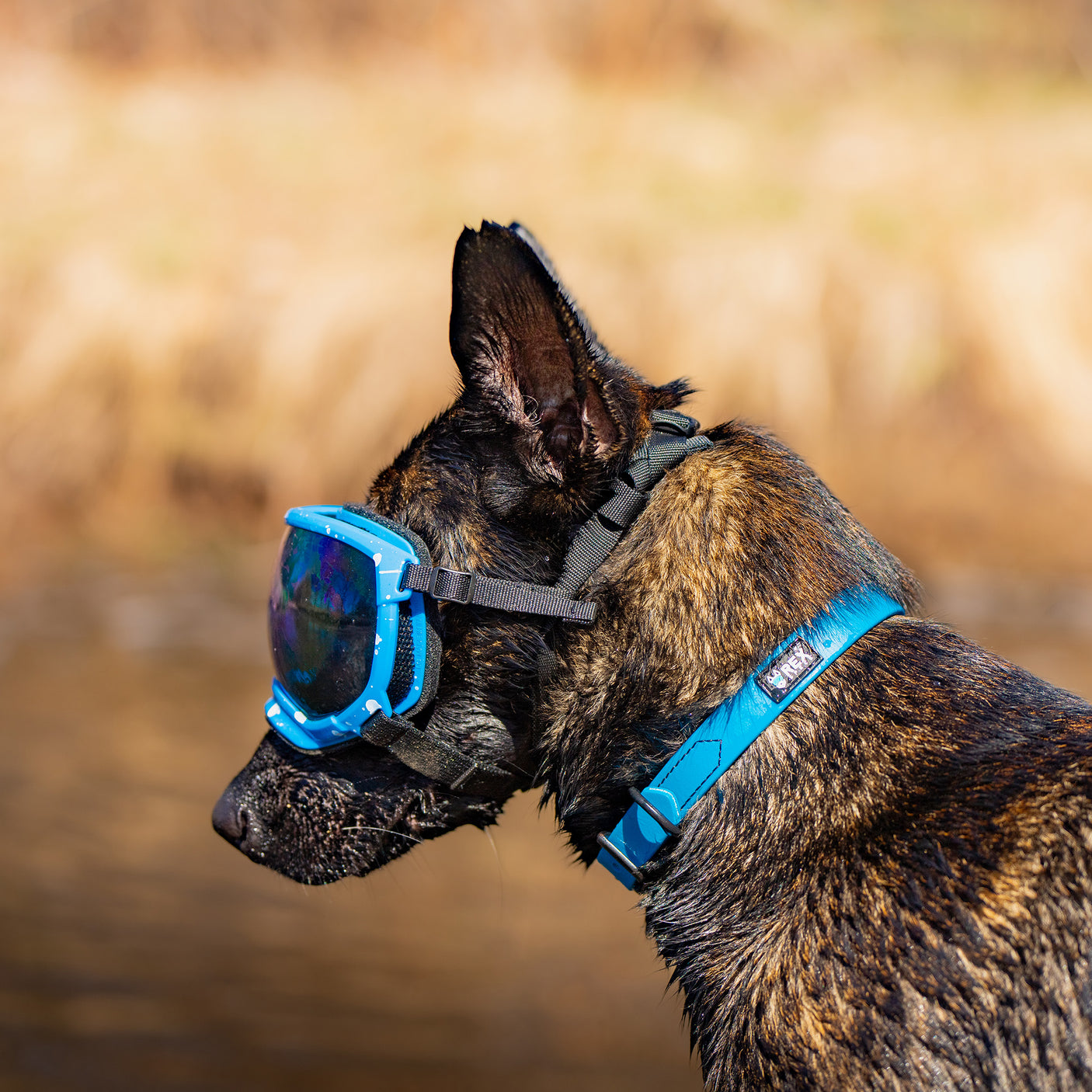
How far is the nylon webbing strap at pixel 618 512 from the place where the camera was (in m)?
2.32

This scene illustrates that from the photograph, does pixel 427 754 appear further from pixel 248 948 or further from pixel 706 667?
pixel 248 948

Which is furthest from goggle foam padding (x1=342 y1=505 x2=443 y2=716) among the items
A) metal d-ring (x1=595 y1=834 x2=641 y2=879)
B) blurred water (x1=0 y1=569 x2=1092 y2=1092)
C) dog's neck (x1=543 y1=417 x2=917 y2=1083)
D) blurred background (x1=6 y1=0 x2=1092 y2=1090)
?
blurred background (x1=6 y1=0 x2=1092 y2=1090)

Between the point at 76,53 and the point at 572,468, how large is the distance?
13773 mm

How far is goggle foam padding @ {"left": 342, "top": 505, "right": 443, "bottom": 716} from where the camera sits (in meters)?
2.42

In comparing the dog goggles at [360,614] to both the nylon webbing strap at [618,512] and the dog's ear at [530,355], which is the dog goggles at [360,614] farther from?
the dog's ear at [530,355]

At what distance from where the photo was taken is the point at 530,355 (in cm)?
231

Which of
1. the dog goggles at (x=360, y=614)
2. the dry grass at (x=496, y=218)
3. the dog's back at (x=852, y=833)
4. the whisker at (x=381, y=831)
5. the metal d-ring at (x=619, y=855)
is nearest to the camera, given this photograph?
the dog's back at (x=852, y=833)

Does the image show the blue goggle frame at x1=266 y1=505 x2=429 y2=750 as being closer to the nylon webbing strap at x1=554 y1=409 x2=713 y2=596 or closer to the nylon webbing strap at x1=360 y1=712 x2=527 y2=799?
the nylon webbing strap at x1=360 y1=712 x2=527 y2=799

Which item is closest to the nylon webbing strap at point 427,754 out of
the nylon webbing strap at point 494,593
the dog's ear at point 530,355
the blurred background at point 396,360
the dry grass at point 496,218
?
the nylon webbing strap at point 494,593

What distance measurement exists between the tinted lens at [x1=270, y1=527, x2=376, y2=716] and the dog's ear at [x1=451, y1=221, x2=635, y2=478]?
0.39 m

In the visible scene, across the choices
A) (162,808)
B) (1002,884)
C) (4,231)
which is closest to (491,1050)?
(162,808)

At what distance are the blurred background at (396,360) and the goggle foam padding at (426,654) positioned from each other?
8.72 ft

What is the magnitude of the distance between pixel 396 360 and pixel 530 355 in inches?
325

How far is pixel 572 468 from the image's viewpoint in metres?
2.34
